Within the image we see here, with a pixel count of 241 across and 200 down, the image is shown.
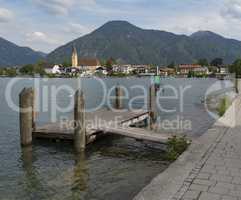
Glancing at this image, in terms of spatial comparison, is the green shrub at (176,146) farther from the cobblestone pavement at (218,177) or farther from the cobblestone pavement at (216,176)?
the cobblestone pavement at (218,177)

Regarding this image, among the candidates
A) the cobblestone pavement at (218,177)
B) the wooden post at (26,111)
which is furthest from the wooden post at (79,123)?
the cobblestone pavement at (218,177)

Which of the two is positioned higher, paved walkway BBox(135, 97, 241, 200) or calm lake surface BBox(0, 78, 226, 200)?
paved walkway BBox(135, 97, 241, 200)

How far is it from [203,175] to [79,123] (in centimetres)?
786

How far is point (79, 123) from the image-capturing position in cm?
1480

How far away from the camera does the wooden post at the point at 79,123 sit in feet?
48.6

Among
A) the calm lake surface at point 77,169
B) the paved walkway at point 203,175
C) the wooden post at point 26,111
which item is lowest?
the calm lake surface at point 77,169

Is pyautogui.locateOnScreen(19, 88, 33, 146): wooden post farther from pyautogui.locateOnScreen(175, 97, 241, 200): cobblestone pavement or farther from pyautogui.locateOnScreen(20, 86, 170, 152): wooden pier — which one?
pyautogui.locateOnScreen(175, 97, 241, 200): cobblestone pavement

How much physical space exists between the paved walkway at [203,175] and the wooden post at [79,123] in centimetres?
542

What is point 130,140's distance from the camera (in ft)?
61.8

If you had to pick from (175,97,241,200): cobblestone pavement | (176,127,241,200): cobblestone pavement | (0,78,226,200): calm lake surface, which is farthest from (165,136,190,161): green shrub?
(176,127,241,200): cobblestone pavement

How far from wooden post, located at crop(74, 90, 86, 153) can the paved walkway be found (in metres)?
5.42

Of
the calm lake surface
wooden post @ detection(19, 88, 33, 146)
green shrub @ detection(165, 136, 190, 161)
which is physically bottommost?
the calm lake surface

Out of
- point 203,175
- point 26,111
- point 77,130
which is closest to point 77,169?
point 77,130

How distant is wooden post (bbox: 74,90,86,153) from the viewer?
583 inches
